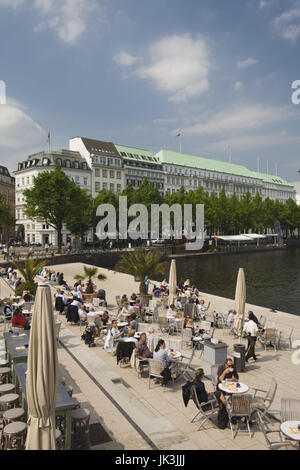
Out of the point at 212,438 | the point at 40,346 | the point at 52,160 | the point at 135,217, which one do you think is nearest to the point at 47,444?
the point at 40,346

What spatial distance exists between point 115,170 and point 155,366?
84817 millimetres

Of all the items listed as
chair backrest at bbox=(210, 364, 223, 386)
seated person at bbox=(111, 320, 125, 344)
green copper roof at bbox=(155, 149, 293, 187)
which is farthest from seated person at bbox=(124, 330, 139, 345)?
green copper roof at bbox=(155, 149, 293, 187)

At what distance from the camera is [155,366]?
9195 millimetres

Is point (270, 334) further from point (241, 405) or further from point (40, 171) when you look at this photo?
point (40, 171)

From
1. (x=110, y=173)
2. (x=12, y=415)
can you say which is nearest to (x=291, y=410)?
(x=12, y=415)

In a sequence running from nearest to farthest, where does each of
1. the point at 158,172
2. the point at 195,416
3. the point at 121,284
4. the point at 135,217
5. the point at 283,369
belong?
the point at 195,416, the point at 283,369, the point at 121,284, the point at 135,217, the point at 158,172

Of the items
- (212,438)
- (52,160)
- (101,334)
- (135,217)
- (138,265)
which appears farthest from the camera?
→ (52,160)

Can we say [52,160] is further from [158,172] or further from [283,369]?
[283,369]

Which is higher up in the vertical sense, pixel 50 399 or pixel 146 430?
pixel 50 399

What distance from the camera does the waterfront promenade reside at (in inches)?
263

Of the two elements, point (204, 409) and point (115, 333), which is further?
Result: point (115, 333)

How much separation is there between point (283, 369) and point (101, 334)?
6442mm

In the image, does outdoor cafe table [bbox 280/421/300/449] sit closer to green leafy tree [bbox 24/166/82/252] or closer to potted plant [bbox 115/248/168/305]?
potted plant [bbox 115/248/168/305]
